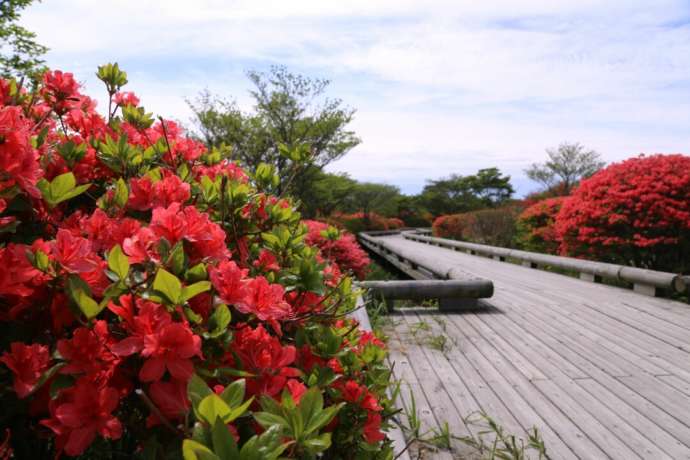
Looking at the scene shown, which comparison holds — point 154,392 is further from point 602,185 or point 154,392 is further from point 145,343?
point 602,185

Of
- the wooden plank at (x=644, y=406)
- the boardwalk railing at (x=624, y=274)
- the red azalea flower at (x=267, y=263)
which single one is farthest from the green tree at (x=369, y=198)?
the red azalea flower at (x=267, y=263)

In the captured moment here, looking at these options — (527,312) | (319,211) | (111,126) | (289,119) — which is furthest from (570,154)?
(111,126)

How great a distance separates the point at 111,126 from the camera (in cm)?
184

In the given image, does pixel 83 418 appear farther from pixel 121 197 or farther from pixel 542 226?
pixel 542 226

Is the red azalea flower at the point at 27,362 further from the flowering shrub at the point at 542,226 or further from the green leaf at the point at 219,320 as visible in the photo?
the flowering shrub at the point at 542,226

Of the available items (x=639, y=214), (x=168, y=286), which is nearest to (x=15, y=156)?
(x=168, y=286)

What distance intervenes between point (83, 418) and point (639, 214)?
9752 mm

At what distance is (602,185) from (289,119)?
15046 mm

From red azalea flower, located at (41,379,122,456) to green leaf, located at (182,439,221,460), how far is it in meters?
0.27

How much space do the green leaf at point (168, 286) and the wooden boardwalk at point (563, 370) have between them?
94.8 inches

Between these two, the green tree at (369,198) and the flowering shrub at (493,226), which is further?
the green tree at (369,198)

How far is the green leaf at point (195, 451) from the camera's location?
0.60 m

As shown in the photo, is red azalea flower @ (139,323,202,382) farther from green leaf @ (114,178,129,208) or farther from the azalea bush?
green leaf @ (114,178,129,208)

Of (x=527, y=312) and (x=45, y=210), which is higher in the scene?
(x=45, y=210)
